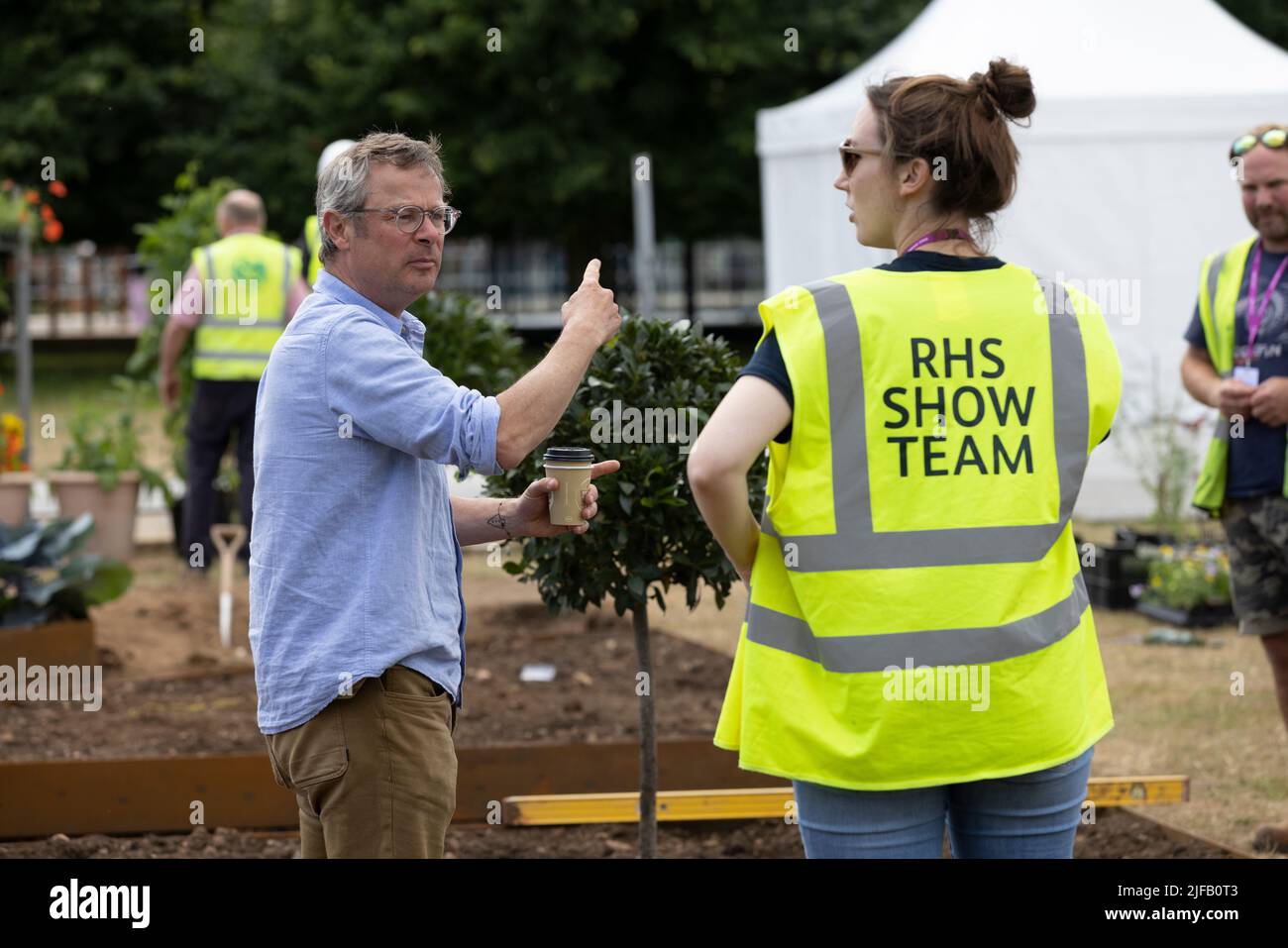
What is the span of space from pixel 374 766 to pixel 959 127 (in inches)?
57.5

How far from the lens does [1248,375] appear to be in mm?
5055

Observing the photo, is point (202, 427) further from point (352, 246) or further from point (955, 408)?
point (955, 408)

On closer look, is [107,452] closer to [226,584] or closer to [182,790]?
[226,584]

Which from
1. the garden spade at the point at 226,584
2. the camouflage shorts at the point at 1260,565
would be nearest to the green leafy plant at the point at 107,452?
the garden spade at the point at 226,584

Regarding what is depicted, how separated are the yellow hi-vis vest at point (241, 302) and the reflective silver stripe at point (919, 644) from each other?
7.25 metres

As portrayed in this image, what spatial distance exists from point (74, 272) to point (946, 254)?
109ft

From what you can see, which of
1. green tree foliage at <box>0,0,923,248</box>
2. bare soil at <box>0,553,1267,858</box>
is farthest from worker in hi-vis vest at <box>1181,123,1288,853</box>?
green tree foliage at <box>0,0,923,248</box>

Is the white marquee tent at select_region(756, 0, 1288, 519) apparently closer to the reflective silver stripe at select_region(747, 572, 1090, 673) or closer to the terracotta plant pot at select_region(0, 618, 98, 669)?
the terracotta plant pot at select_region(0, 618, 98, 669)

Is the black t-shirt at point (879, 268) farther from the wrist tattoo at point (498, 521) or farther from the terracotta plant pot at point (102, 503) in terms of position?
the terracotta plant pot at point (102, 503)

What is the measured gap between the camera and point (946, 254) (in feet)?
8.28

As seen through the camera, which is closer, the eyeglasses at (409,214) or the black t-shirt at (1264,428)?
the eyeglasses at (409,214)

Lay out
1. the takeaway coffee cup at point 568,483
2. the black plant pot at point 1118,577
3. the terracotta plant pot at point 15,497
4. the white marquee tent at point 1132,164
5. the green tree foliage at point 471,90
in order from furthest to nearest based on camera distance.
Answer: the green tree foliage at point 471,90 → the white marquee tent at point 1132,164 → the terracotta plant pot at point 15,497 → the black plant pot at point 1118,577 → the takeaway coffee cup at point 568,483

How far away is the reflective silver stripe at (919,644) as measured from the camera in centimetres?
244

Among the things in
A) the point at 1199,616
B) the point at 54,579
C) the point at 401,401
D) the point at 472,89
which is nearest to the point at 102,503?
the point at 54,579
